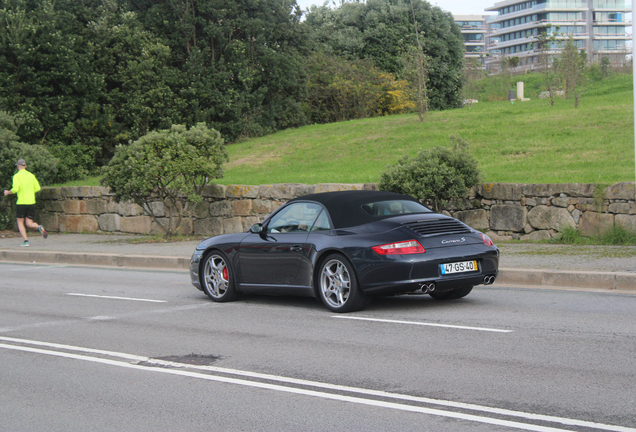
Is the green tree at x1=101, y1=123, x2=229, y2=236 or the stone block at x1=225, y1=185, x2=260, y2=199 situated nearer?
the green tree at x1=101, y1=123, x2=229, y2=236

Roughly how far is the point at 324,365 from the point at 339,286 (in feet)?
7.86

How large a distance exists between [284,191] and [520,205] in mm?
5451

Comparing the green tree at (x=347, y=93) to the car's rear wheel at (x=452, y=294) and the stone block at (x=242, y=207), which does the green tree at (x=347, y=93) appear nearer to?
the stone block at (x=242, y=207)

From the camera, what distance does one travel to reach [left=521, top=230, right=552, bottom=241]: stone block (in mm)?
13712

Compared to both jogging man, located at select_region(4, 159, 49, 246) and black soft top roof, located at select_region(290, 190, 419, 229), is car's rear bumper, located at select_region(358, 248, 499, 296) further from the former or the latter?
jogging man, located at select_region(4, 159, 49, 246)

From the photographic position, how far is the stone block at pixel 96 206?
19.9 meters

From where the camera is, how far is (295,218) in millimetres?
8969

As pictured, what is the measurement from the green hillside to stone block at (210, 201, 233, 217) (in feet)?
4.73

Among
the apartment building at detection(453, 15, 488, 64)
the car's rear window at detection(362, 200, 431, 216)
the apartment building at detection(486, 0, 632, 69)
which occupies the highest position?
the apartment building at detection(453, 15, 488, 64)

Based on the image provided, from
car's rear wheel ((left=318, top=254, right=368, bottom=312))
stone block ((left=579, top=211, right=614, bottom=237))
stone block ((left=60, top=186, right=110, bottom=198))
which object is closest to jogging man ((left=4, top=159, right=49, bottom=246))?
stone block ((left=60, top=186, right=110, bottom=198))

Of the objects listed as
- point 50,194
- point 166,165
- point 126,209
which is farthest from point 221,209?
point 50,194

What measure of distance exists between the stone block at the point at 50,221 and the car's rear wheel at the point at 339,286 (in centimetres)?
1481

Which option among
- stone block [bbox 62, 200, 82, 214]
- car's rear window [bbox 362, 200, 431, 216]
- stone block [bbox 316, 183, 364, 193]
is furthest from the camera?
stone block [bbox 62, 200, 82, 214]

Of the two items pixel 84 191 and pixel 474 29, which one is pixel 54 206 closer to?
pixel 84 191
